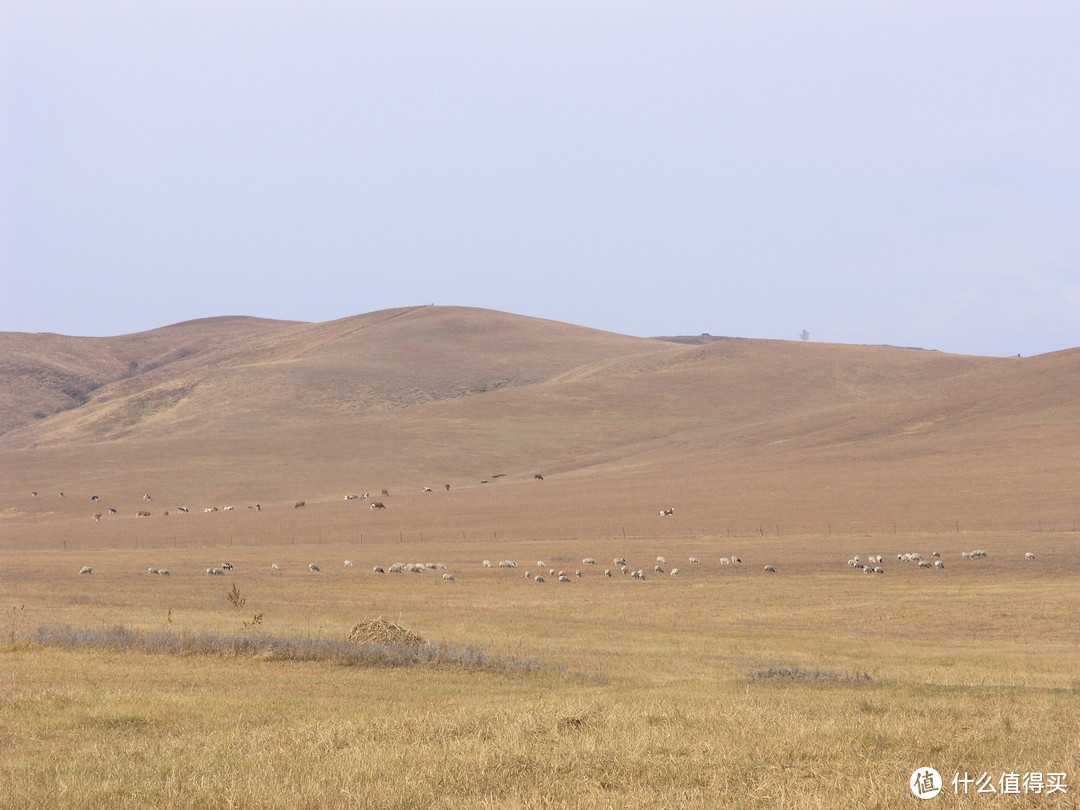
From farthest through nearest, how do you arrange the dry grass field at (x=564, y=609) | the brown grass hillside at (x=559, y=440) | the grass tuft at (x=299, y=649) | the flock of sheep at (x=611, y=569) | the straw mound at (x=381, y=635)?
the brown grass hillside at (x=559, y=440) < the flock of sheep at (x=611, y=569) < the straw mound at (x=381, y=635) < the grass tuft at (x=299, y=649) < the dry grass field at (x=564, y=609)

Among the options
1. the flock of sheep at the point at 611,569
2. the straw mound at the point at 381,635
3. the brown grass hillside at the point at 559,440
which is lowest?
the flock of sheep at the point at 611,569

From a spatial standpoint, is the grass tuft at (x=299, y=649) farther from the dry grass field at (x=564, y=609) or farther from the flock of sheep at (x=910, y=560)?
the flock of sheep at (x=910, y=560)

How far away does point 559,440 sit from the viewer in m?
96.1

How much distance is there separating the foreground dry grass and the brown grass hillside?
23797 millimetres

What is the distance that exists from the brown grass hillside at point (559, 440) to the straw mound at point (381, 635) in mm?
32996

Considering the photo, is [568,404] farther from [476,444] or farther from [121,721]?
[121,721]

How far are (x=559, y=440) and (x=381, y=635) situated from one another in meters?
77.5

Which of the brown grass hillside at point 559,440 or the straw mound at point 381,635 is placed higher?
the brown grass hillside at point 559,440

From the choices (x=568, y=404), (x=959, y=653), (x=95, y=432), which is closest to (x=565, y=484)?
(x=568, y=404)

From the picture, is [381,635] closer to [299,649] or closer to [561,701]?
[299,649]

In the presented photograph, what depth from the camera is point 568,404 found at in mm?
110062

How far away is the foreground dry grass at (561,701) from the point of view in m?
8.34

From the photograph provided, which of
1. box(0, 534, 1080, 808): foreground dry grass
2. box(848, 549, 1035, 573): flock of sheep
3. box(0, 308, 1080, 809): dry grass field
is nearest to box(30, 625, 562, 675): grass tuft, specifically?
box(0, 308, 1080, 809): dry grass field

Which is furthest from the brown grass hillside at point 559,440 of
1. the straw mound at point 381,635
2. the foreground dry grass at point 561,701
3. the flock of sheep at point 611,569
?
the straw mound at point 381,635
